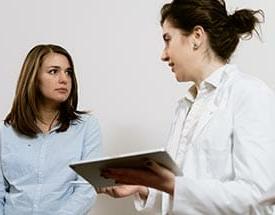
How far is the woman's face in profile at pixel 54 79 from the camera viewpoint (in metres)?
1.84

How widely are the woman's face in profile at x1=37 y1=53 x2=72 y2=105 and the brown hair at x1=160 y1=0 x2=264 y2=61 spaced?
0.63 metres

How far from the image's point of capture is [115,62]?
2090 millimetres

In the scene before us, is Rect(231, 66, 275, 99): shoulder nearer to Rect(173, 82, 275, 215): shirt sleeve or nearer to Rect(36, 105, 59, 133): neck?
Rect(173, 82, 275, 215): shirt sleeve

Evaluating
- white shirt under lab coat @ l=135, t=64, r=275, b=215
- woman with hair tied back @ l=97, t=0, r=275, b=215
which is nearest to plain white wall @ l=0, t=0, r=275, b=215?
woman with hair tied back @ l=97, t=0, r=275, b=215

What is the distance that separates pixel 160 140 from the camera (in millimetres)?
2016

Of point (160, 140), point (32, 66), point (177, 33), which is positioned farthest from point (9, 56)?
point (177, 33)

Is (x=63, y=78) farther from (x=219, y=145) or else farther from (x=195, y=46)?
(x=219, y=145)

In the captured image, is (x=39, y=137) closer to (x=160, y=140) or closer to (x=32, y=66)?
(x=32, y=66)

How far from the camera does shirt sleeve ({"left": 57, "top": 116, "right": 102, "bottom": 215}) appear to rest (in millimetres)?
1713

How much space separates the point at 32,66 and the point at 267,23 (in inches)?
36.8

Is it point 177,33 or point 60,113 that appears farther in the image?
point 60,113

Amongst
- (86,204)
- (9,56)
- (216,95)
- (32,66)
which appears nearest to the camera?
(216,95)

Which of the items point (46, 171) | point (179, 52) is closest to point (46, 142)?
point (46, 171)

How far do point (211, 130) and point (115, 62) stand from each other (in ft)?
3.22
